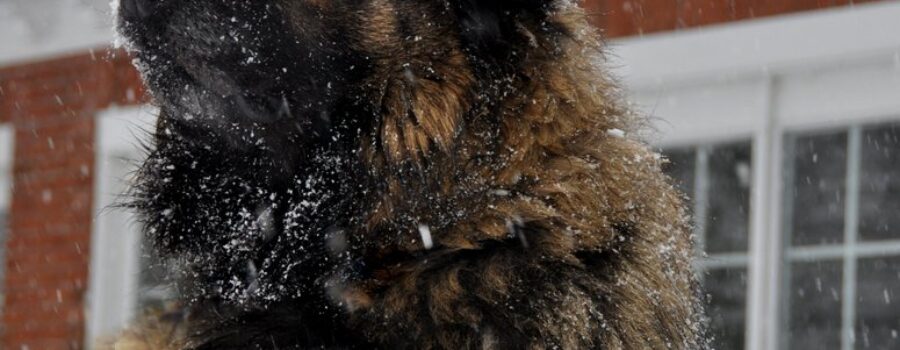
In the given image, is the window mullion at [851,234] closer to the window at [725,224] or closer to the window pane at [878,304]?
the window pane at [878,304]

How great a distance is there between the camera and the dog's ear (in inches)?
114

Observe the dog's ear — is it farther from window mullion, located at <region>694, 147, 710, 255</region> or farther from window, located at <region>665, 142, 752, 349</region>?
window mullion, located at <region>694, 147, 710, 255</region>

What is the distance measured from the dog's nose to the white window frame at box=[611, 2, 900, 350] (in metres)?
2.88

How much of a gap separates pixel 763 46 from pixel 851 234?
35.3 inches

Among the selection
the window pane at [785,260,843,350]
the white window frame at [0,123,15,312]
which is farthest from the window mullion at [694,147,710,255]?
the white window frame at [0,123,15,312]

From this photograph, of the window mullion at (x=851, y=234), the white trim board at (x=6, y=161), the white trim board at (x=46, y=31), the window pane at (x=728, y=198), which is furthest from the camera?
the white trim board at (x=6, y=161)

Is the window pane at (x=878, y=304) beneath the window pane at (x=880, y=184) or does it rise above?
beneath

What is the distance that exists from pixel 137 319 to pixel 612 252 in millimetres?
1398

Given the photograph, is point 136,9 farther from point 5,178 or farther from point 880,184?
point 5,178

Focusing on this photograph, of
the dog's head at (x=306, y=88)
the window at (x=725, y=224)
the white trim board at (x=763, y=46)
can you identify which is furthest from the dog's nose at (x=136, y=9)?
the window at (x=725, y=224)

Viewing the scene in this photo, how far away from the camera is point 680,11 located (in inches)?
238

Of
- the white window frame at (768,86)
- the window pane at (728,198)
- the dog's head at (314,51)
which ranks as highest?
the dog's head at (314,51)

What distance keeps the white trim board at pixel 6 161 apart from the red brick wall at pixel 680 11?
15.1 feet

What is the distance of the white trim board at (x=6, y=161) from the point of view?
9016mm
